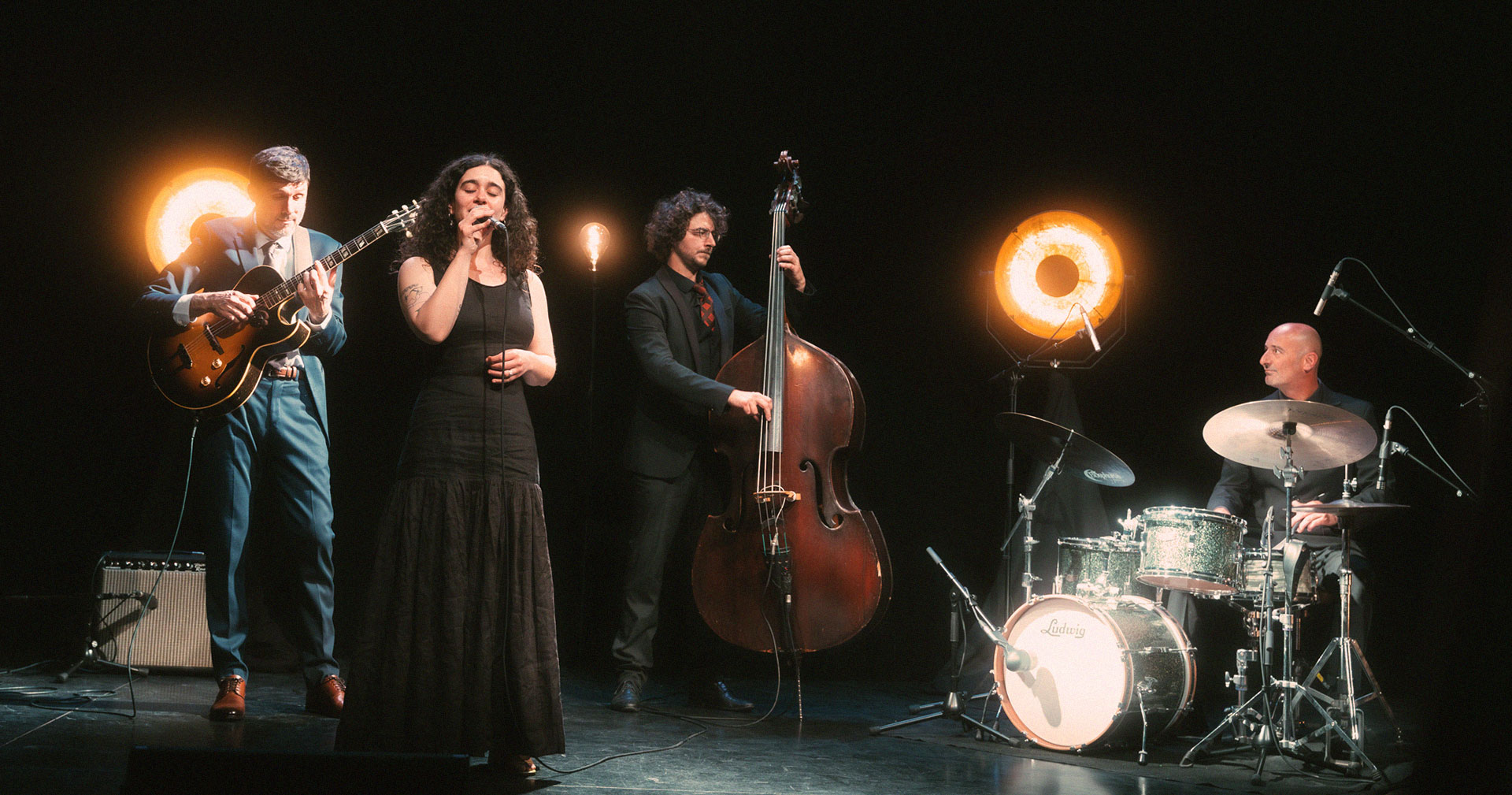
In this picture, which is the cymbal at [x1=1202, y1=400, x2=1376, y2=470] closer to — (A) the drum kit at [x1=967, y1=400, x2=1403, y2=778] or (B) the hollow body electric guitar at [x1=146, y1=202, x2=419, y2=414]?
(A) the drum kit at [x1=967, y1=400, x2=1403, y2=778]

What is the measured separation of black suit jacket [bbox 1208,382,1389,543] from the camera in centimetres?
417

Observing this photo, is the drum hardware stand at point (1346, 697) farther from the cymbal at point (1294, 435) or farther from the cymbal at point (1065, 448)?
the cymbal at point (1065, 448)

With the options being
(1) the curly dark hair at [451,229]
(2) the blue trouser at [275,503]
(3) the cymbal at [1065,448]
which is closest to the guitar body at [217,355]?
(2) the blue trouser at [275,503]

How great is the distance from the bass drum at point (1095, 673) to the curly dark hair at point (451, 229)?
6.74ft

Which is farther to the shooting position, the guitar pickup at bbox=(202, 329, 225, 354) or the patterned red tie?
the patterned red tie

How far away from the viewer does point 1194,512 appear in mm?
3438

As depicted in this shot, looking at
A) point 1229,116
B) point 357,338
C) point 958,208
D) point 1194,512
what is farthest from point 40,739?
point 1229,116

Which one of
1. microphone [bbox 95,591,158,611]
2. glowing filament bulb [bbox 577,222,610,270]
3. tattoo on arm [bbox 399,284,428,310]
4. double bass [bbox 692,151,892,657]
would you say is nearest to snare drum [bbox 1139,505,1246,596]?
double bass [bbox 692,151,892,657]

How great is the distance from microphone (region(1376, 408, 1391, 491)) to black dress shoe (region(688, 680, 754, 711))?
228 centimetres

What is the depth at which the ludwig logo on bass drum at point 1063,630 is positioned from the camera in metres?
3.40

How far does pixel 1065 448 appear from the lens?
360 cm

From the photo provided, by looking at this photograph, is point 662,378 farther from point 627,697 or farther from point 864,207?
point 864,207

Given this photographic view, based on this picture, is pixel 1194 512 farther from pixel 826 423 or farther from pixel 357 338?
pixel 357 338

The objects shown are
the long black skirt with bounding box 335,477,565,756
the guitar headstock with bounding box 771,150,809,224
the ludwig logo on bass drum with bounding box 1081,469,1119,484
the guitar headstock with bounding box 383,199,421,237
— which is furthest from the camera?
Result: the guitar headstock with bounding box 771,150,809,224
